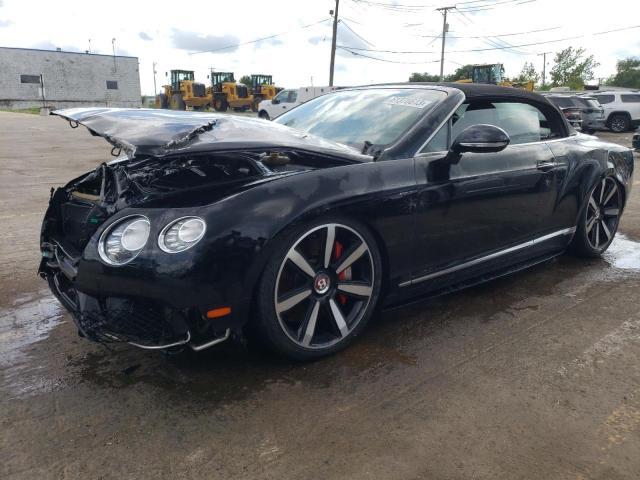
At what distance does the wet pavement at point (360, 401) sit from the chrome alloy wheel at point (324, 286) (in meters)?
0.18

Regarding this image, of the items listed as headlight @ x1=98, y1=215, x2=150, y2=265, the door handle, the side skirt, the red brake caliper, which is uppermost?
the door handle

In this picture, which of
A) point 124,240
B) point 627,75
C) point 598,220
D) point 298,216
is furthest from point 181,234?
point 627,75

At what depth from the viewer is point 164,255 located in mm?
2338

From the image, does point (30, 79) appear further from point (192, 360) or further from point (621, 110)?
point (192, 360)

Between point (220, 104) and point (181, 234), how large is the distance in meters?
37.5

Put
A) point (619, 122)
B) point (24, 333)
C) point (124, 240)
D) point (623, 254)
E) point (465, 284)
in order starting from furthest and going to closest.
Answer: point (619, 122)
point (623, 254)
point (465, 284)
point (24, 333)
point (124, 240)

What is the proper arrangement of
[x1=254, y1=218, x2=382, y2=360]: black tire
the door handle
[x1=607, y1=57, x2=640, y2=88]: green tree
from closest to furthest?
[x1=254, y1=218, x2=382, y2=360]: black tire < the door handle < [x1=607, y1=57, x2=640, y2=88]: green tree

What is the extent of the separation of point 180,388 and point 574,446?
67.1 inches

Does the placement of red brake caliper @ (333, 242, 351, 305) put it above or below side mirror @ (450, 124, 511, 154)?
below

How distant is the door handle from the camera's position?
385cm

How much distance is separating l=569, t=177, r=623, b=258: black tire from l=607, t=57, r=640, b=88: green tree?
275ft

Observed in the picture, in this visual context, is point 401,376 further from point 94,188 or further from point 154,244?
point 94,188

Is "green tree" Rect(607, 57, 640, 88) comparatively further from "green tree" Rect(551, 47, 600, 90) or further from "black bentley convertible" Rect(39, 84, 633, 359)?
"black bentley convertible" Rect(39, 84, 633, 359)

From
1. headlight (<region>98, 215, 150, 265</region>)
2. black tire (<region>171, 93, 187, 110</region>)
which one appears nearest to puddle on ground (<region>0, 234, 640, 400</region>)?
headlight (<region>98, 215, 150, 265</region>)
